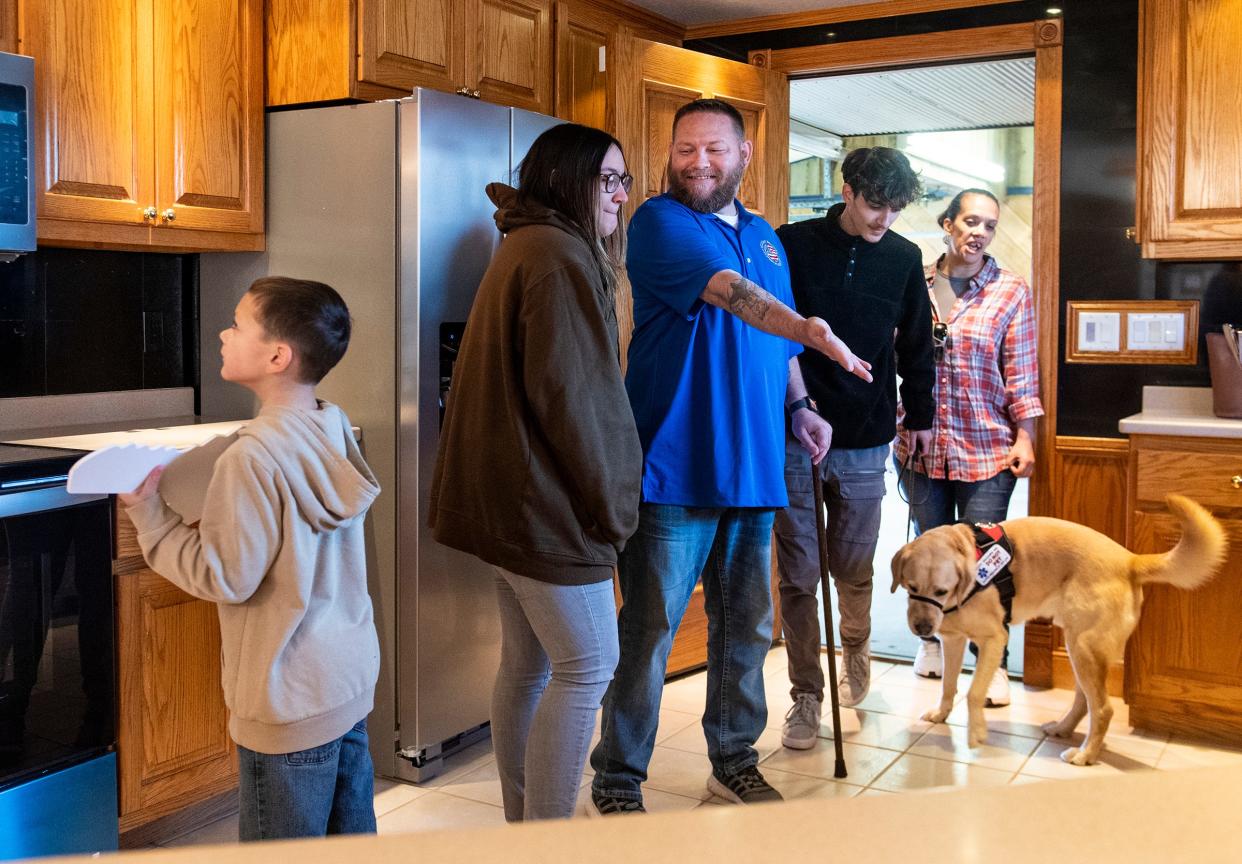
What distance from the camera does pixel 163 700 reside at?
2459 millimetres

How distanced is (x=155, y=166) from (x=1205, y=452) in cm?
272

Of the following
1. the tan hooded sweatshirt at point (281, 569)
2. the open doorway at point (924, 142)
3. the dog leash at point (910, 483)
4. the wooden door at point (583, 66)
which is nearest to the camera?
the tan hooded sweatshirt at point (281, 569)

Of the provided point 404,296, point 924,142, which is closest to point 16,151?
point 404,296

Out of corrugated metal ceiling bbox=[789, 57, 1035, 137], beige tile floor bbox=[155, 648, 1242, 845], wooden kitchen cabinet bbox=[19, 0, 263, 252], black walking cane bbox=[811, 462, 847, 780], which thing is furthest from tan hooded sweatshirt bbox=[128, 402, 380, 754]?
corrugated metal ceiling bbox=[789, 57, 1035, 137]

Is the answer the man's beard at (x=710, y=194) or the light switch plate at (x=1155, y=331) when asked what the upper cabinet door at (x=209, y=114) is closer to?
the man's beard at (x=710, y=194)

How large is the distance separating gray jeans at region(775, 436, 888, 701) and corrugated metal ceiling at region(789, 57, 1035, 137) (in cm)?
258

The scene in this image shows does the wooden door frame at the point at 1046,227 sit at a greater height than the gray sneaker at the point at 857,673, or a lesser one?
greater

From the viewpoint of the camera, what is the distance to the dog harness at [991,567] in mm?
3025

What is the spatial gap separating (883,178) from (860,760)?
1.46 metres

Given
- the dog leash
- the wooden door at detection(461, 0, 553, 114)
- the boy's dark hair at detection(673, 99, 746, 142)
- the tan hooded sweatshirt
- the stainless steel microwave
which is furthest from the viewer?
the dog leash

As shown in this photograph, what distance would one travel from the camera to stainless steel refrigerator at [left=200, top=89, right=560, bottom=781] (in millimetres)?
2809

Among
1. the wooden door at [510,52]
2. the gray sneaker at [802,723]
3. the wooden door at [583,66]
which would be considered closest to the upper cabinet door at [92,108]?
the wooden door at [510,52]

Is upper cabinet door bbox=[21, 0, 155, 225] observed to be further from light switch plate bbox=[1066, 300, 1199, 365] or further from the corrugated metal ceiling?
the corrugated metal ceiling

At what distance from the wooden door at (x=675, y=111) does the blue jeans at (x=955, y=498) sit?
2.09 feet
